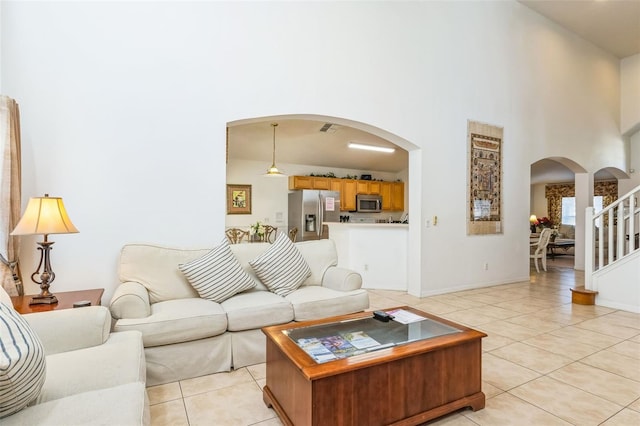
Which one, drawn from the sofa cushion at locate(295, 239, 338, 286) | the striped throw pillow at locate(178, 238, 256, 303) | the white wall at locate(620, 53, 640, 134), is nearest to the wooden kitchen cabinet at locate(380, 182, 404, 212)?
the white wall at locate(620, 53, 640, 134)

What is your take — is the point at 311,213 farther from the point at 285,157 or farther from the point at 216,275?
the point at 216,275

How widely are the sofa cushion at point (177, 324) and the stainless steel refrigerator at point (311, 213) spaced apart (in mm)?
4715

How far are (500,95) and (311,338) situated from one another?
5.31 metres

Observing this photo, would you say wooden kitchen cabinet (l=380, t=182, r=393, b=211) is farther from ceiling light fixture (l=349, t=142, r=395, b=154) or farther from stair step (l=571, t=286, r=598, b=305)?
stair step (l=571, t=286, r=598, b=305)

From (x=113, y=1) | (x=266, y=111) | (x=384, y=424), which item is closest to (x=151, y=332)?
(x=384, y=424)

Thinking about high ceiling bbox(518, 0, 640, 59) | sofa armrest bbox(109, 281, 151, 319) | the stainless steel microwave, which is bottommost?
sofa armrest bbox(109, 281, 151, 319)

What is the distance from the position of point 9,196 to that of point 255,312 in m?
2.00

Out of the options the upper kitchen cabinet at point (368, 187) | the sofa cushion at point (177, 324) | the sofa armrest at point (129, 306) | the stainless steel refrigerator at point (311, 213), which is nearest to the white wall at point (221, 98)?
the sofa armrest at point (129, 306)

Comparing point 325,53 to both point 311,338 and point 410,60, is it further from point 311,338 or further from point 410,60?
point 311,338

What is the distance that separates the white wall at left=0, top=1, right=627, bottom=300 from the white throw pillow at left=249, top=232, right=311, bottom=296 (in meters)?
0.74

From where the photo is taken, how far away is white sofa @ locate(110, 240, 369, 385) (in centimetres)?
224

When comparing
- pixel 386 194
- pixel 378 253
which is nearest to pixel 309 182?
pixel 386 194

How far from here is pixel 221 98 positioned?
339cm

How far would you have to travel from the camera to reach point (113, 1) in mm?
3025
